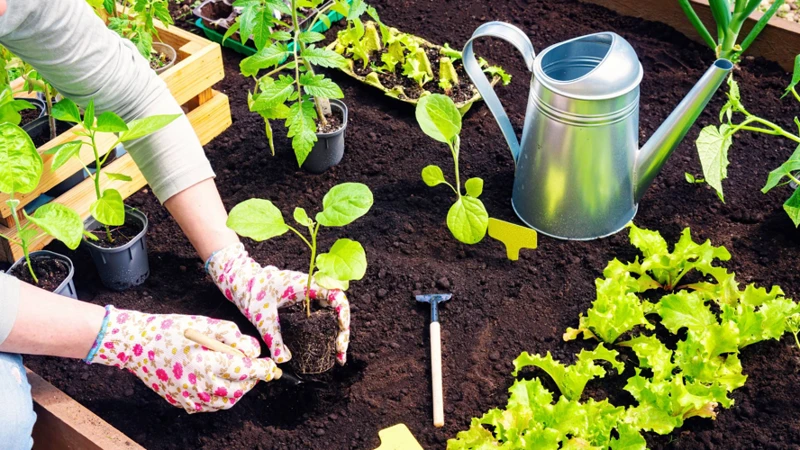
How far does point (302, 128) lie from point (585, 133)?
2.13 ft

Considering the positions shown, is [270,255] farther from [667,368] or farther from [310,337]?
[667,368]

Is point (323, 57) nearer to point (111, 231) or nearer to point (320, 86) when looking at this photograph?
point (320, 86)

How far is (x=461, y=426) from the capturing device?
1.51 metres

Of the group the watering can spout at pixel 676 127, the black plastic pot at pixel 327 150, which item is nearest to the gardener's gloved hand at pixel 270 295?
the black plastic pot at pixel 327 150

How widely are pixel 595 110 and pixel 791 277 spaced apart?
2.07 feet

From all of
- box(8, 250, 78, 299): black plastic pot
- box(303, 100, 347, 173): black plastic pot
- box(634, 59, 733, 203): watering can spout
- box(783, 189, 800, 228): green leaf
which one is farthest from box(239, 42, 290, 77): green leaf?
box(783, 189, 800, 228): green leaf

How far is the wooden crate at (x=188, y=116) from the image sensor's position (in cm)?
178

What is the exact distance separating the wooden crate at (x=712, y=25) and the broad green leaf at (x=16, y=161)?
73.1 inches

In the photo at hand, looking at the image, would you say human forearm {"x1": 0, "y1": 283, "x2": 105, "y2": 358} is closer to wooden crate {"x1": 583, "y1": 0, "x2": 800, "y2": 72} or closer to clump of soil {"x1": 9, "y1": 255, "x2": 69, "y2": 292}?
clump of soil {"x1": 9, "y1": 255, "x2": 69, "y2": 292}

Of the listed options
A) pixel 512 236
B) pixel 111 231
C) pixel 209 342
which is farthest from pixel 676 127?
pixel 111 231

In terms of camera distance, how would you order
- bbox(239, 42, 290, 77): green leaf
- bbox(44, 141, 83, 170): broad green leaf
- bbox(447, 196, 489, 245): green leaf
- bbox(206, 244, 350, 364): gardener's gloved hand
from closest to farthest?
1. bbox(44, 141, 83, 170): broad green leaf
2. bbox(206, 244, 350, 364): gardener's gloved hand
3. bbox(447, 196, 489, 245): green leaf
4. bbox(239, 42, 290, 77): green leaf

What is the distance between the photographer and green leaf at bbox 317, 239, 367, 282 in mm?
1356

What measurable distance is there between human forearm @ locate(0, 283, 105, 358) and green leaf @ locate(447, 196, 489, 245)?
735mm

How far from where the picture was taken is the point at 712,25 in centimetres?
241
